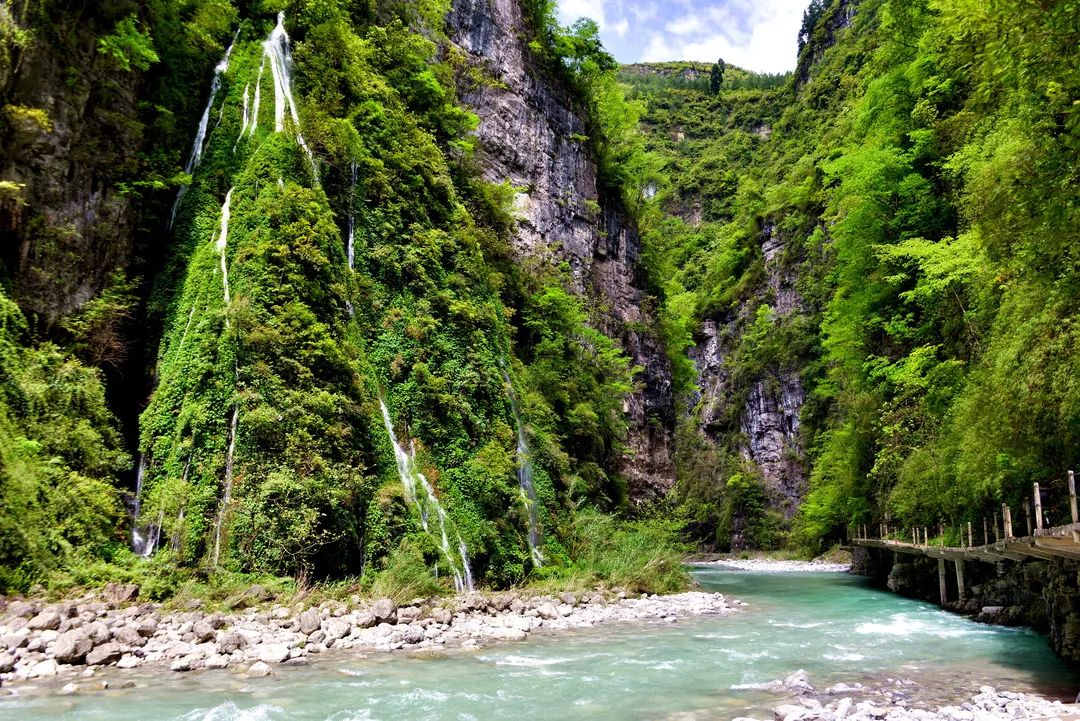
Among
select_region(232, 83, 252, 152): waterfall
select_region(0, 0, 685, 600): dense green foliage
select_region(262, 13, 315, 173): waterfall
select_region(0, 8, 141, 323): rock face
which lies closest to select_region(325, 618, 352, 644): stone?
select_region(0, 0, 685, 600): dense green foliage

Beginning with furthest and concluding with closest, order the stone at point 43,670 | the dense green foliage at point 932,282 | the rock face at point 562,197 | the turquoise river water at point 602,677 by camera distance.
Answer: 1. the rock face at point 562,197
2. the stone at point 43,670
3. the dense green foliage at point 932,282
4. the turquoise river water at point 602,677

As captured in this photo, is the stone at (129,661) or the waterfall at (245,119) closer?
the stone at (129,661)

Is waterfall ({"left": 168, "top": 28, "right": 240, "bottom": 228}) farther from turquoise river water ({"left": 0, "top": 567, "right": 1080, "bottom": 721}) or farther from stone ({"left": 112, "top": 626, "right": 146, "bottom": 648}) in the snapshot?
turquoise river water ({"left": 0, "top": 567, "right": 1080, "bottom": 721})

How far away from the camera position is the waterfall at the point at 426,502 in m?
16.7

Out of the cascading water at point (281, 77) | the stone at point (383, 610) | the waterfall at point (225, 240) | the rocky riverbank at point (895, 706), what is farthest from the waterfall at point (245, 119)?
the rocky riverbank at point (895, 706)

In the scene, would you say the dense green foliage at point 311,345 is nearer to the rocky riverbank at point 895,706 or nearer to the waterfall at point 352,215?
the waterfall at point 352,215

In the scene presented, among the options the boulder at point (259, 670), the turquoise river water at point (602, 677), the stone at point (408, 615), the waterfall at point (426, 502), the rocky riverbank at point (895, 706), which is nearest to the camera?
the rocky riverbank at point (895, 706)

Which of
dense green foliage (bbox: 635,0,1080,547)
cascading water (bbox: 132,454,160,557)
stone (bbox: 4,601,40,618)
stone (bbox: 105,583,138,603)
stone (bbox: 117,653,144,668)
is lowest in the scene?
stone (bbox: 117,653,144,668)

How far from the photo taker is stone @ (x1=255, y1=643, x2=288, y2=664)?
34.4 feet

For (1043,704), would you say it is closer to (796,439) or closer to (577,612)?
(577,612)

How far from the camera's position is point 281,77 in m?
21.6

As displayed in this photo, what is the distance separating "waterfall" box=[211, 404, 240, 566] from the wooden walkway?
1412 centimetres

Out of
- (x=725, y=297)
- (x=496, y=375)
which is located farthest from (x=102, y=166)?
(x=725, y=297)

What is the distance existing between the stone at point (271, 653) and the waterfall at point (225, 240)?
794cm
